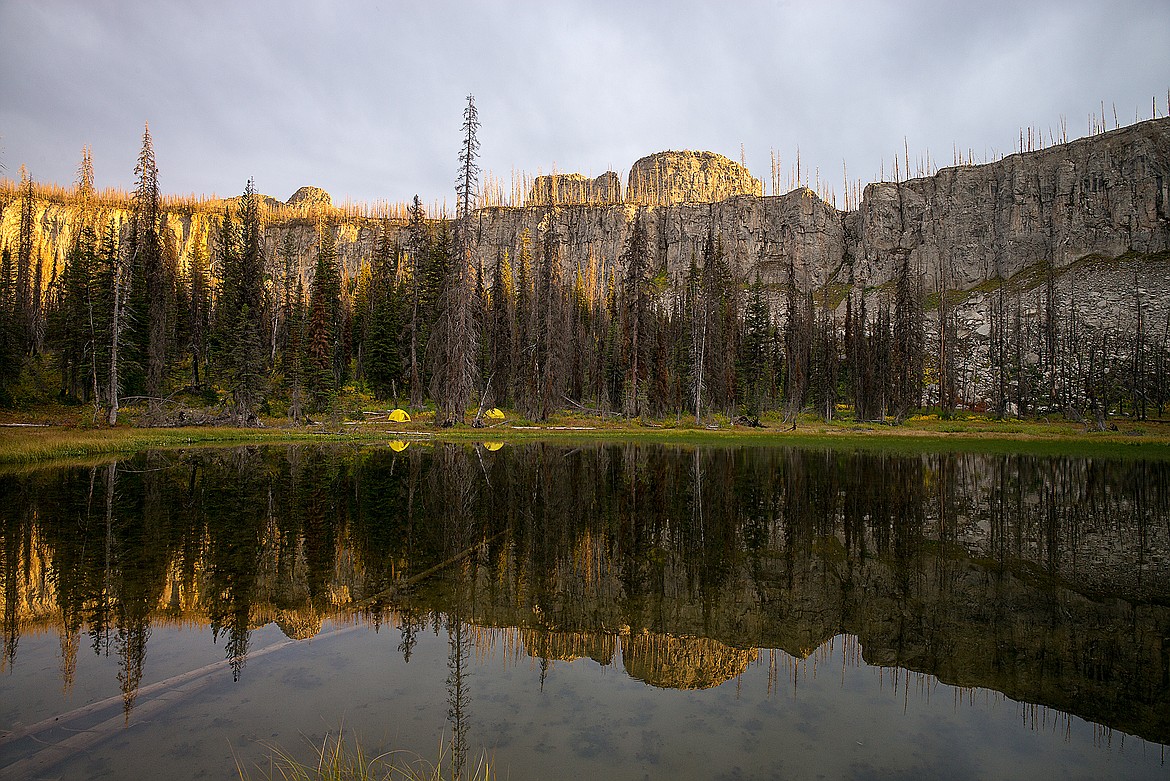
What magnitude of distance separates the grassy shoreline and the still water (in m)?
16.0

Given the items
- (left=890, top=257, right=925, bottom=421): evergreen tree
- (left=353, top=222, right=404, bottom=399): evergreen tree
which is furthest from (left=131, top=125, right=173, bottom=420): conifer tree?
(left=890, top=257, right=925, bottom=421): evergreen tree

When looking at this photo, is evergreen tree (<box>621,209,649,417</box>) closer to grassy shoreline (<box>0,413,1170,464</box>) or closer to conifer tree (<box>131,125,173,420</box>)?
grassy shoreline (<box>0,413,1170,464</box>)

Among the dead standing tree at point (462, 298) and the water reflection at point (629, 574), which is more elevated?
the dead standing tree at point (462, 298)

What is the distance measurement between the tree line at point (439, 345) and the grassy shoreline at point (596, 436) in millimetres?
3692

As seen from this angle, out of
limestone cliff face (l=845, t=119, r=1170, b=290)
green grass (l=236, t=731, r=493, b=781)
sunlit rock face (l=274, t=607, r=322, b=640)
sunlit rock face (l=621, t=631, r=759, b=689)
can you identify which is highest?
limestone cliff face (l=845, t=119, r=1170, b=290)

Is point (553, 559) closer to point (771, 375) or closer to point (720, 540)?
point (720, 540)

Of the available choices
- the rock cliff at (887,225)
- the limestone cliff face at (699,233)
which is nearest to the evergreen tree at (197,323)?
the rock cliff at (887,225)

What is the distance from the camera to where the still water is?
15.7 feet

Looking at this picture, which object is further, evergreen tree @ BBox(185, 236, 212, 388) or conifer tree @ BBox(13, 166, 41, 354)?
conifer tree @ BBox(13, 166, 41, 354)

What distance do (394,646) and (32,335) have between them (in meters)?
88.5

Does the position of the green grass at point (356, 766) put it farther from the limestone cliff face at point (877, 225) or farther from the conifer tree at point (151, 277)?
the limestone cliff face at point (877, 225)

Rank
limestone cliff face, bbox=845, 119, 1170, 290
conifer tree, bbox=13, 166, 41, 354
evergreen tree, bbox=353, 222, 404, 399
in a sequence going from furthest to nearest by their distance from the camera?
limestone cliff face, bbox=845, 119, 1170, 290
conifer tree, bbox=13, 166, 41, 354
evergreen tree, bbox=353, 222, 404, 399

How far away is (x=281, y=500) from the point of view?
15.3 m

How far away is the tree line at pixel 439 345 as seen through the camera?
4475 cm
